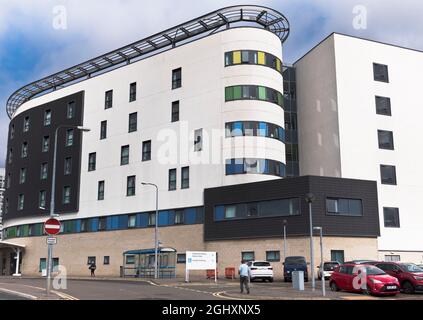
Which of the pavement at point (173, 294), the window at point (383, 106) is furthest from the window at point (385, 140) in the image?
the pavement at point (173, 294)

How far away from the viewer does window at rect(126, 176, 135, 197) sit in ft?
177

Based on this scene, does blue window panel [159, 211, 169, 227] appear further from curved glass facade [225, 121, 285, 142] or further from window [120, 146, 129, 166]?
curved glass facade [225, 121, 285, 142]

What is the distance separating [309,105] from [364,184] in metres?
13.8

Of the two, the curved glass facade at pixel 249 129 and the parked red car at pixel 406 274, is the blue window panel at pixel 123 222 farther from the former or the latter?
the parked red car at pixel 406 274

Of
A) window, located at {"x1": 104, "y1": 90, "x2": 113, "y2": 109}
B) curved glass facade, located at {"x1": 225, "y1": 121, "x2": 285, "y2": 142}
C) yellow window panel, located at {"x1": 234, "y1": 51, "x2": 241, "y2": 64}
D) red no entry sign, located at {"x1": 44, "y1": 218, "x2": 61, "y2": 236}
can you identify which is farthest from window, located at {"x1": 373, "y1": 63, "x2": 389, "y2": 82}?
red no entry sign, located at {"x1": 44, "y1": 218, "x2": 61, "y2": 236}

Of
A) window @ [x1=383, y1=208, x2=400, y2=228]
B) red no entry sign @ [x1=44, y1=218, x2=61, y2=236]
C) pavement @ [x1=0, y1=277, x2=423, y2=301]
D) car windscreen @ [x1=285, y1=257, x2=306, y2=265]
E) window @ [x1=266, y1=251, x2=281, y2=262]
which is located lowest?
pavement @ [x1=0, y1=277, x2=423, y2=301]

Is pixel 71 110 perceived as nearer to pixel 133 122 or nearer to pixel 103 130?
pixel 103 130

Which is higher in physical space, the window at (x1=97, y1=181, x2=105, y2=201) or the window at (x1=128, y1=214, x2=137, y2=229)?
the window at (x1=97, y1=181, x2=105, y2=201)

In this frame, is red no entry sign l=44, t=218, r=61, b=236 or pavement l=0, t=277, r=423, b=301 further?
pavement l=0, t=277, r=423, b=301

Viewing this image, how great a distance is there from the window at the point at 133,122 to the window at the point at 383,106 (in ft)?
81.8

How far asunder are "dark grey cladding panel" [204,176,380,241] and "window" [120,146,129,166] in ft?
48.0

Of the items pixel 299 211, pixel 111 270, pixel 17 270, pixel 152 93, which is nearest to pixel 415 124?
pixel 299 211

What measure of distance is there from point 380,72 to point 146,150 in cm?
2491

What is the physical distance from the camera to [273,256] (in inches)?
1634
